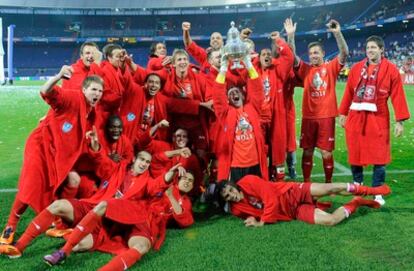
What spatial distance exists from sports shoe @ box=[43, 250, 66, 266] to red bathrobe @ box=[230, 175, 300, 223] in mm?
1827

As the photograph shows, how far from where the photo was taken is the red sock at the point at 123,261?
328 centimetres

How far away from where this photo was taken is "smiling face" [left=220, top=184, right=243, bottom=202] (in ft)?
14.7

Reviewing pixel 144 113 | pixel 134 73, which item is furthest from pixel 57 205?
pixel 134 73

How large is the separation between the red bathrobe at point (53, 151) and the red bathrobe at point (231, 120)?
1.52m

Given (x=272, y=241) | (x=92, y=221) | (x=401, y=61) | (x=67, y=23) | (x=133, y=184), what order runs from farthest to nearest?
(x=67, y=23) < (x=401, y=61) < (x=133, y=184) < (x=272, y=241) < (x=92, y=221)

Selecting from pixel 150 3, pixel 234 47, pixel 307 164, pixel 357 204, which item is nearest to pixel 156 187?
pixel 234 47

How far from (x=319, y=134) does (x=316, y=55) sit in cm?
100

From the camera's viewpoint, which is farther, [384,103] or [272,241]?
[384,103]

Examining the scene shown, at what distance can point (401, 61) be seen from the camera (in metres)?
33.6

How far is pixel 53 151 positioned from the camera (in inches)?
163

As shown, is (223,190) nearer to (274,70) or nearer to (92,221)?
(92,221)

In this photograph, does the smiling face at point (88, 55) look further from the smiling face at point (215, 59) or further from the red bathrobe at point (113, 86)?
the smiling face at point (215, 59)

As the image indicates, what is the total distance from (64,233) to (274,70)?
10.4 ft

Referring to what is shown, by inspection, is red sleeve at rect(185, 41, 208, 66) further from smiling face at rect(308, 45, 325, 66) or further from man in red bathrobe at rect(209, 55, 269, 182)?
man in red bathrobe at rect(209, 55, 269, 182)
